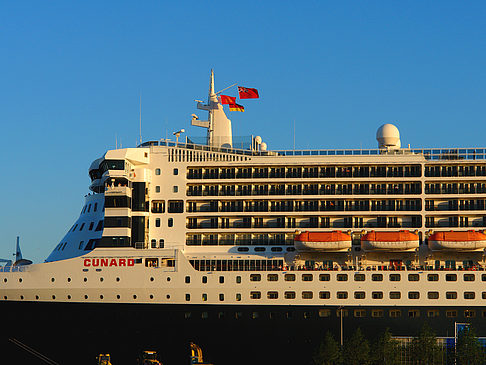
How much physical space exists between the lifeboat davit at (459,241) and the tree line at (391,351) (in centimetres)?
604

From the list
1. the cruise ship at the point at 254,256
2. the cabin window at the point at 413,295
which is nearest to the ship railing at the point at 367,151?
the cruise ship at the point at 254,256

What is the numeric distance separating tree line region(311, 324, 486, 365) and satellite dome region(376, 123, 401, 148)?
16953 mm

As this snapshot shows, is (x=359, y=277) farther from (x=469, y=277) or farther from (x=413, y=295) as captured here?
(x=469, y=277)

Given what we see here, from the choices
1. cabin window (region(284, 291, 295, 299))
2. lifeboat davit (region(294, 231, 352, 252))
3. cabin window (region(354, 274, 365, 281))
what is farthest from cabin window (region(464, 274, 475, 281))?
cabin window (region(284, 291, 295, 299))

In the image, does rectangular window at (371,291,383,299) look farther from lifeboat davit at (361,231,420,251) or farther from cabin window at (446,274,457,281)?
cabin window at (446,274,457,281)

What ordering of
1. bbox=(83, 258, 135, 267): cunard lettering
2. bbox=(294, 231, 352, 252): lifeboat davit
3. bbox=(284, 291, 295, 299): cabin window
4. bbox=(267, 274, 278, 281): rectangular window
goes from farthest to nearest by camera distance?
bbox=(83, 258, 135, 267): cunard lettering → bbox=(294, 231, 352, 252): lifeboat davit → bbox=(267, 274, 278, 281): rectangular window → bbox=(284, 291, 295, 299): cabin window

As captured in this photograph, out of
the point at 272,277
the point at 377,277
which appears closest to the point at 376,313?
the point at 377,277

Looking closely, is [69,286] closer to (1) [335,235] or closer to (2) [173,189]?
(2) [173,189]

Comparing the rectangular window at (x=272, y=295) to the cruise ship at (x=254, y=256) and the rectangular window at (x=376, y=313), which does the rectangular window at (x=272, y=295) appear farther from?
the rectangular window at (x=376, y=313)

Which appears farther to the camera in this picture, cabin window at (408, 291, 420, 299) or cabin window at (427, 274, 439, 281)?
cabin window at (427, 274, 439, 281)

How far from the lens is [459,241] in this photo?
55.8 metres

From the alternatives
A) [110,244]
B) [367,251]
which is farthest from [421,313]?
[110,244]

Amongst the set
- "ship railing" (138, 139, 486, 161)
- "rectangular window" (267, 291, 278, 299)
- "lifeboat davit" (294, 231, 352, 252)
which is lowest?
"rectangular window" (267, 291, 278, 299)

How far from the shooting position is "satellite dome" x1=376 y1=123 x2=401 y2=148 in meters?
63.7
